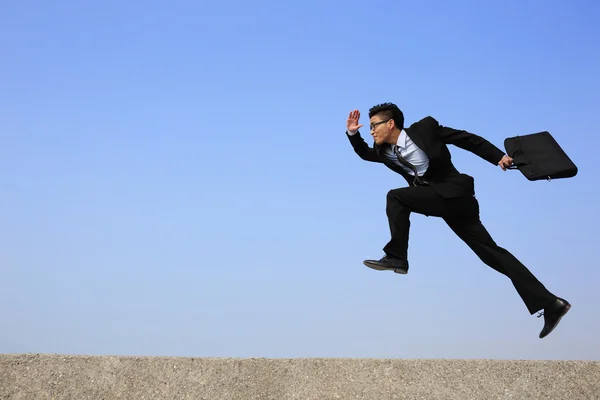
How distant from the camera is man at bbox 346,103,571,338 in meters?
5.77

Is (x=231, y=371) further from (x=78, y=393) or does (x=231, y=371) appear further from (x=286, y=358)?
(x=78, y=393)

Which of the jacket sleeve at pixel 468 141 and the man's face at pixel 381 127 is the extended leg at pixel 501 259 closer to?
the jacket sleeve at pixel 468 141

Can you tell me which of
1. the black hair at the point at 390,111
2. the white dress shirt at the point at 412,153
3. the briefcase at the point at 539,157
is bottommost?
the briefcase at the point at 539,157

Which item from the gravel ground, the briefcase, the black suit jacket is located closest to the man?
the black suit jacket

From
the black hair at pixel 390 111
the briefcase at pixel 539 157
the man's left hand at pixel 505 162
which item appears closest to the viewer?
the briefcase at pixel 539 157

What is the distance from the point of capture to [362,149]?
20.1 ft

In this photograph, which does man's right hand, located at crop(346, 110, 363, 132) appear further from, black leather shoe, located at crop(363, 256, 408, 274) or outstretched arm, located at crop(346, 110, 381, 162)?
black leather shoe, located at crop(363, 256, 408, 274)

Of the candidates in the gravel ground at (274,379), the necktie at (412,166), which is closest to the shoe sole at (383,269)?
the necktie at (412,166)

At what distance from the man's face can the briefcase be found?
97 centimetres

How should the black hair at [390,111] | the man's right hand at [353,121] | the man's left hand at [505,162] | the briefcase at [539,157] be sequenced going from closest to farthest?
the briefcase at [539,157], the man's left hand at [505,162], the black hair at [390,111], the man's right hand at [353,121]

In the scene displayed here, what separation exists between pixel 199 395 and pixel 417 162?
102 inches

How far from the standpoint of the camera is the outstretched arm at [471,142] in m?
5.89

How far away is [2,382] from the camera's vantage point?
612cm

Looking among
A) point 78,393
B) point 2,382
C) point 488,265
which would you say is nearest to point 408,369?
point 488,265
